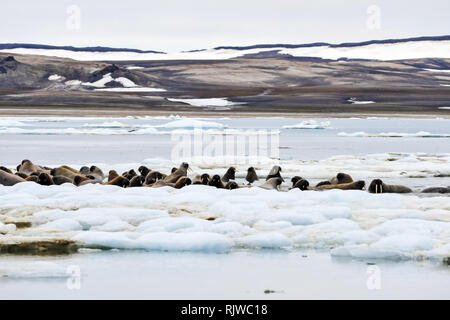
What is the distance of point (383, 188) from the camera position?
1273 cm

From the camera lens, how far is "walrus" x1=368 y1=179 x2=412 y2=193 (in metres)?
12.6

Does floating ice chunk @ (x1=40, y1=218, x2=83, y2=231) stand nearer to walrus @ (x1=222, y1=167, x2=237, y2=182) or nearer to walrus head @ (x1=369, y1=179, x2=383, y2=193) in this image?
walrus head @ (x1=369, y1=179, x2=383, y2=193)

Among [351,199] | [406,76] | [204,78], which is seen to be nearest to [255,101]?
[204,78]

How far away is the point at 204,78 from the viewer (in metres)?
111

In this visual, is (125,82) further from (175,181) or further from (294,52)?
(175,181)

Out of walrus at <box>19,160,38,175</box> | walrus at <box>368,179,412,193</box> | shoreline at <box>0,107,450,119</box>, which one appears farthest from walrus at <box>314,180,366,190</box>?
shoreline at <box>0,107,450,119</box>

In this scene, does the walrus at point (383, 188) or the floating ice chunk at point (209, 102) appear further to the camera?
the floating ice chunk at point (209, 102)

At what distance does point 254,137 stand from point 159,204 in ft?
68.3

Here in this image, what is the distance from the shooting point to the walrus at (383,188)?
1259 centimetres

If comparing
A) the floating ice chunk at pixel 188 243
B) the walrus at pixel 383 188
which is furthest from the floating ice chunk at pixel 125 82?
the floating ice chunk at pixel 188 243

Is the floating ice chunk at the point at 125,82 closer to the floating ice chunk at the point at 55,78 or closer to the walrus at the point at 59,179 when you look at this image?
the floating ice chunk at the point at 55,78

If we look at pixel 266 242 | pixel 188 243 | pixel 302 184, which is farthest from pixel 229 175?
pixel 188 243

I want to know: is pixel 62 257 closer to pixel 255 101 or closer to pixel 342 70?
pixel 255 101

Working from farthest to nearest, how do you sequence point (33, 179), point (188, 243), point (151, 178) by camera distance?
1. point (151, 178)
2. point (33, 179)
3. point (188, 243)
